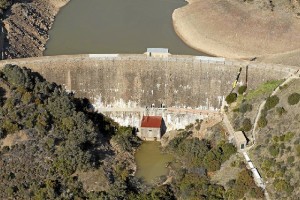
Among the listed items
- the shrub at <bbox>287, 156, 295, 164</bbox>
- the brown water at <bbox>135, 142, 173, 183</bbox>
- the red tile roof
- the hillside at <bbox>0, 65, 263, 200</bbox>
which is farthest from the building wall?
the shrub at <bbox>287, 156, 295, 164</bbox>

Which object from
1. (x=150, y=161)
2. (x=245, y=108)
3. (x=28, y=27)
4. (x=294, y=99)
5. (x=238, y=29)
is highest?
(x=294, y=99)

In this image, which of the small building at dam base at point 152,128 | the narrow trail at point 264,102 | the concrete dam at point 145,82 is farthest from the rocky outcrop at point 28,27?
the narrow trail at point 264,102

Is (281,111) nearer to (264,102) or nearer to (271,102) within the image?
(271,102)

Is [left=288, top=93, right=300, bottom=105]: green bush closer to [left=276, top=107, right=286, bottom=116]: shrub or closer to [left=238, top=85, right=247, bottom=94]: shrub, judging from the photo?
[left=276, top=107, right=286, bottom=116]: shrub

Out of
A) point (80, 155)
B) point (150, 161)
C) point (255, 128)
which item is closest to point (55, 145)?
point (80, 155)

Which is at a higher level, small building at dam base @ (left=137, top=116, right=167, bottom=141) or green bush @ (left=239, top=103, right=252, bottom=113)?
green bush @ (left=239, top=103, right=252, bottom=113)

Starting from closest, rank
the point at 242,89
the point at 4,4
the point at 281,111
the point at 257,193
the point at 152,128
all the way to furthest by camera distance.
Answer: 1. the point at 257,193
2. the point at 281,111
3. the point at 242,89
4. the point at 152,128
5. the point at 4,4
